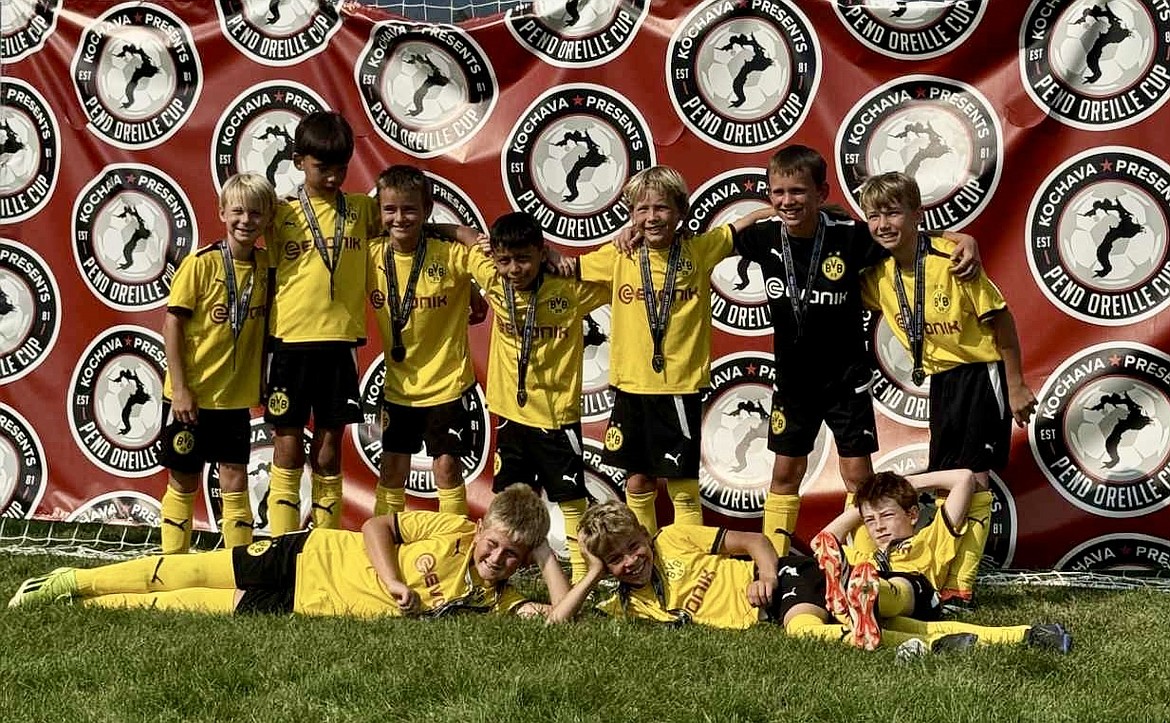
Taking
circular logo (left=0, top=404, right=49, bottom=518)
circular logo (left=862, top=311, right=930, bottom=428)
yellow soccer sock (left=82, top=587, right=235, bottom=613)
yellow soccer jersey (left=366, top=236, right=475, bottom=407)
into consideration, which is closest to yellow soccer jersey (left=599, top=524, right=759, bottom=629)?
yellow soccer jersey (left=366, top=236, right=475, bottom=407)

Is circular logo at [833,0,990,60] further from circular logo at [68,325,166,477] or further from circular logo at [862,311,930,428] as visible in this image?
circular logo at [68,325,166,477]

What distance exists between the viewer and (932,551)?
539cm

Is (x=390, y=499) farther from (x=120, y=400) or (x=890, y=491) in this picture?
(x=890, y=491)

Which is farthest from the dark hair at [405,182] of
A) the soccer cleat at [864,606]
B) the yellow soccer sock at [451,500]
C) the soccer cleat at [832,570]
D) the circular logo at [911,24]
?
the soccer cleat at [864,606]

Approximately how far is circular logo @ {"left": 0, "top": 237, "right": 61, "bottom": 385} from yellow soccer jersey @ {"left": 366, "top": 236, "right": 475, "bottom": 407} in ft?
7.74

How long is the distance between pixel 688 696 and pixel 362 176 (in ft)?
13.3

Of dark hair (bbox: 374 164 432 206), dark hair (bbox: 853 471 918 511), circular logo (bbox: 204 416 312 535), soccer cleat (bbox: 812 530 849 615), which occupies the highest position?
dark hair (bbox: 374 164 432 206)

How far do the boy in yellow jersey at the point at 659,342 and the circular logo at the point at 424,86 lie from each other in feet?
4.96

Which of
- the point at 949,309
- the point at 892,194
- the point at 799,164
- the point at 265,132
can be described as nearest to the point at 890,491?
the point at 949,309

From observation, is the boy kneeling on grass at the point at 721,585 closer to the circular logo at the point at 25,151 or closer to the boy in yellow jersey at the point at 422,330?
the boy in yellow jersey at the point at 422,330

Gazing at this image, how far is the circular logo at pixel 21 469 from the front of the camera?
285 inches

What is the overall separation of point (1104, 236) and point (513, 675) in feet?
12.5

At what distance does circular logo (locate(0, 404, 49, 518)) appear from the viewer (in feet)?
23.7

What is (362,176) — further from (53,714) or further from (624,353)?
(53,714)
